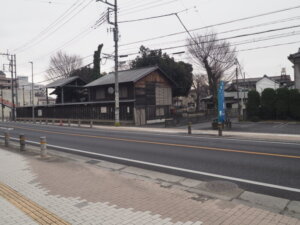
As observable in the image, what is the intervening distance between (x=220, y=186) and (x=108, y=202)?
279 cm

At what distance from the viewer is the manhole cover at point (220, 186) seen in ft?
19.2

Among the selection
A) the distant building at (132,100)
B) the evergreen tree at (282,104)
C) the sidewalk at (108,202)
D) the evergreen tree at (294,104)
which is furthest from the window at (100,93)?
the sidewalk at (108,202)

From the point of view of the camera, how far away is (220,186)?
6.07 metres

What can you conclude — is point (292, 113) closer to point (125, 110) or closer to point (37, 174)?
point (125, 110)

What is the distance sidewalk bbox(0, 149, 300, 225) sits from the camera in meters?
Answer: 4.29

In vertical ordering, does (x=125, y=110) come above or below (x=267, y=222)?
above

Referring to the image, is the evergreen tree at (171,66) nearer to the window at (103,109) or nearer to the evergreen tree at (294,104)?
the window at (103,109)

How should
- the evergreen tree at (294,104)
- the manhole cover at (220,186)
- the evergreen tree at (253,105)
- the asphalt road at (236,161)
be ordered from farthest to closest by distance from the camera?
the evergreen tree at (253,105), the evergreen tree at (294,104), the asphalt road at (236,161), the manhole cover at (220,186)

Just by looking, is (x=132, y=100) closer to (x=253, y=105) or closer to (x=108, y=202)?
(x=253, y=105)

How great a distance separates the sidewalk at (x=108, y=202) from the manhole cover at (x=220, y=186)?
36 centimetres

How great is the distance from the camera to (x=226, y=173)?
7219mm

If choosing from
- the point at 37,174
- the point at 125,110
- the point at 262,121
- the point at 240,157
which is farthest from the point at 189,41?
the point at 37,174

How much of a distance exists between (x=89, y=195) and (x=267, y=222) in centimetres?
364

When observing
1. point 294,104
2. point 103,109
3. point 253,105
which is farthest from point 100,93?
point 294,104
